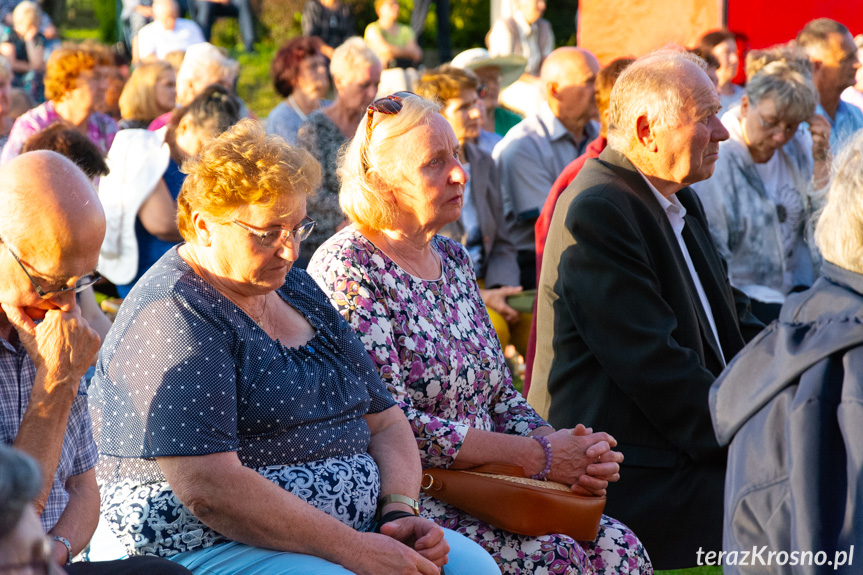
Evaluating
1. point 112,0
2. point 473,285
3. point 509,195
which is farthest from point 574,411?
point 112,0

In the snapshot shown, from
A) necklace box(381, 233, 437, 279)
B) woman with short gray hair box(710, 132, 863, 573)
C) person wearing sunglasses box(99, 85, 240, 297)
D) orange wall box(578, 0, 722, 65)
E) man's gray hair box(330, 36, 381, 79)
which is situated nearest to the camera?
woman with short gray hair box(710, 132, 863, 573)

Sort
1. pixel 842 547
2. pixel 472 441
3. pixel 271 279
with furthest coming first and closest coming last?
pixel 472 441 → pixel 271 279 → pixel 842 547

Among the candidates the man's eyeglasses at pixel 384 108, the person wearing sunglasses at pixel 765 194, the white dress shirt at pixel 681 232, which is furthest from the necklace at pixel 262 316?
the person wearing sunglasses at pixel 765 194

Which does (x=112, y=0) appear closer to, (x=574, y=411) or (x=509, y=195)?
(x=509, y=195)

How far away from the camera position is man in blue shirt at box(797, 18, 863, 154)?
6848mm

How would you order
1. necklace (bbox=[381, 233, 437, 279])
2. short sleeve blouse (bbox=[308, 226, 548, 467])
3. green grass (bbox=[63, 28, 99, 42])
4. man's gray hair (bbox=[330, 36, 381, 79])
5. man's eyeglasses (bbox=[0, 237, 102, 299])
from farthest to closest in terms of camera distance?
green grass (bbox=[63, 28, 99, 42]) < man's gray hair (bbox=[330, 36, 381, 79]) < necklace (bbox=[381, 233, 437, 279]) < short sleeve blouse (bbox=[308, 226, 548, 467]) < man's eyeglasses (bbox=[0, 237, 102, 299])

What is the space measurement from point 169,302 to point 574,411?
5.13ft

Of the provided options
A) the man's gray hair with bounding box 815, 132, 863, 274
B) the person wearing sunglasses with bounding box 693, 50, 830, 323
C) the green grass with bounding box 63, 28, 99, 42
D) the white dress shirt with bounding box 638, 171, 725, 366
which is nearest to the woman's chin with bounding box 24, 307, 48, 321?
the man's gray hair with bounding box 815, 132, 863, 274

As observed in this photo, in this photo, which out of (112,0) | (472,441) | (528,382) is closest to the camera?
(472,441)

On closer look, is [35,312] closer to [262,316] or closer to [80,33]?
[262,316]

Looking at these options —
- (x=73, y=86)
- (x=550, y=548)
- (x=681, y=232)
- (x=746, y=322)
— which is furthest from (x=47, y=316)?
(x=73, y=86)

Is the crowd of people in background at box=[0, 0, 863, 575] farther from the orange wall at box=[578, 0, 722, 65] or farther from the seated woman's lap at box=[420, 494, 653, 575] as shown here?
the orange wall at box=[578, 0, 722, 65]

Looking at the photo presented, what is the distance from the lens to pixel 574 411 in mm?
3279

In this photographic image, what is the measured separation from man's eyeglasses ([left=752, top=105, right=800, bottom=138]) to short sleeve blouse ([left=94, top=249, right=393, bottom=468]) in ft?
10.2
